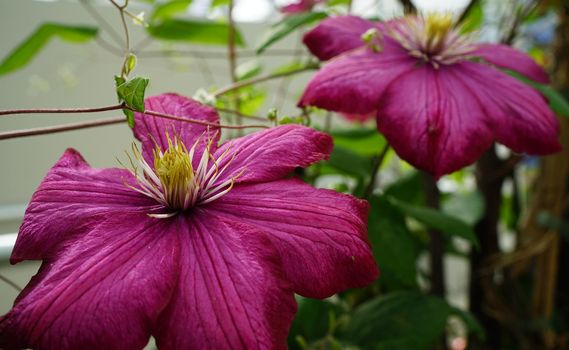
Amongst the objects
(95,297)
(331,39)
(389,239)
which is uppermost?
(331,39)

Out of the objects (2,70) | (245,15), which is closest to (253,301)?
(2,70)

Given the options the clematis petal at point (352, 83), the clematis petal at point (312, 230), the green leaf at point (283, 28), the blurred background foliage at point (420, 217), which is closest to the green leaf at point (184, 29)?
the blurred background foliage at point (420, 217)

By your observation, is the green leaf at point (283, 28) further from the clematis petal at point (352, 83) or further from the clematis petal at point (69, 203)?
the clematis petal at point (69, 203)

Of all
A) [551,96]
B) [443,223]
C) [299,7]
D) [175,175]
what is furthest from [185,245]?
[299,7]

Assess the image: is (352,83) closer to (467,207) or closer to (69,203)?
(69,203)

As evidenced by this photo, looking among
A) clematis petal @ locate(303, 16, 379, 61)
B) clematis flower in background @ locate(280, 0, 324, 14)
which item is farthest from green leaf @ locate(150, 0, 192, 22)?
clematis petal @ locate(303, 16, 379, 61)

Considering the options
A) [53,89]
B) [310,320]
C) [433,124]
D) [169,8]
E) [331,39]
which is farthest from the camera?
[53,89]

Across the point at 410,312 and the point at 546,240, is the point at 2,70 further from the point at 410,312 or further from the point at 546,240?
the point at 546,240
